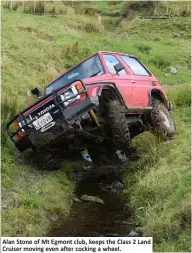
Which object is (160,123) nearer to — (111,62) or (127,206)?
(111,62)

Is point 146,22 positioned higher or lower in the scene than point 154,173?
higher

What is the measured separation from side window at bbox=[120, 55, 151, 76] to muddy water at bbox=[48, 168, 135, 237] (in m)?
2.79

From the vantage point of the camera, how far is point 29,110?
8469 millimetres

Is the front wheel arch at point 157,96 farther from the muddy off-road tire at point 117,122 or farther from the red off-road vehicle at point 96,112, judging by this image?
the muddy off-road tire at point 117,122

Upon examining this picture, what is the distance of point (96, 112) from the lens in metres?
9.00

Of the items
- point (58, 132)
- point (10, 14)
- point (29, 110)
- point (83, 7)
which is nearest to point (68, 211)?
point (58, 132)

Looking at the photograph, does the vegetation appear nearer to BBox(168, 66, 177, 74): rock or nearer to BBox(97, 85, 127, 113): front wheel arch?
BBox(168, 66, 177, 74): rock

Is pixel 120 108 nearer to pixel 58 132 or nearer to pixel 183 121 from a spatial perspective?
pixel 58 132

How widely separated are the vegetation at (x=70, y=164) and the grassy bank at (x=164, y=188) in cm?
1

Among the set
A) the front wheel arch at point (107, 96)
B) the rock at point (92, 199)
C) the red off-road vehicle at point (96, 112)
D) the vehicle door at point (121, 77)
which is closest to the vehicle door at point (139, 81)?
the red off-road vehicle at point (96, 112)

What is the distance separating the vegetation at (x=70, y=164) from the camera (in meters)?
6.53

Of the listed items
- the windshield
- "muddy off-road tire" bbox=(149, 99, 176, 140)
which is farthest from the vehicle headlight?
"muddy off-road tire" bbox=(149, 99, 176, 140)

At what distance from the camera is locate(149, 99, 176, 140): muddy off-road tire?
32.8 ft

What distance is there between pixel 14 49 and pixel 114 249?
1064 centimetres
